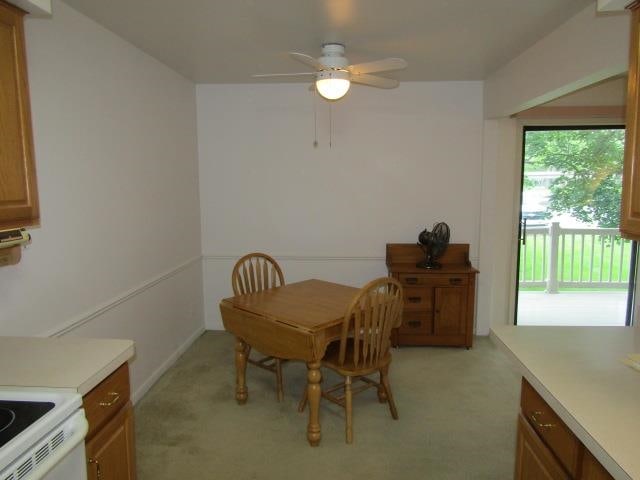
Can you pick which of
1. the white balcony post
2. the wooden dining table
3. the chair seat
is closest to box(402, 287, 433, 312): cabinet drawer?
the wooden dining table

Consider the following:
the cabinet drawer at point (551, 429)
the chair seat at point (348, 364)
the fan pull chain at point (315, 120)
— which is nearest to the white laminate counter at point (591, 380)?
the cabinet drawer at point (551, 429)

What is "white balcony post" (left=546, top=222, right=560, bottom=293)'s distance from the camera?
4602mm

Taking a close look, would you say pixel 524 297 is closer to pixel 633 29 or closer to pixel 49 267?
pixel 633 29

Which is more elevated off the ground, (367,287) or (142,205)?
(142,205)

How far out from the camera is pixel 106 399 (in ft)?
5.15

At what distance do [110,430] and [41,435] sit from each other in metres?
0.48

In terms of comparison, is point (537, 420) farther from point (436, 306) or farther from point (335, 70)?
point (436, 306)

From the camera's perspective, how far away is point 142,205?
316cm

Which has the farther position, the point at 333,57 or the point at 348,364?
the point at 333,57

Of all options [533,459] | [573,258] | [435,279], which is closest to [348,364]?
[533,459]

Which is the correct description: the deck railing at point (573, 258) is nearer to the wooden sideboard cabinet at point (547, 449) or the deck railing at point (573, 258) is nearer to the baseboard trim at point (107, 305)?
the wooden sideboard cabinet at point (547, 449)

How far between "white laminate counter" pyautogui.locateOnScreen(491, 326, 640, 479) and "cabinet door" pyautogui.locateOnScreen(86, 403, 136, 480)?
145 cm

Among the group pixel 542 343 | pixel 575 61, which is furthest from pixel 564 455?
pixel 575 61

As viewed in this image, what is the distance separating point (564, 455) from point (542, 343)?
50cm
